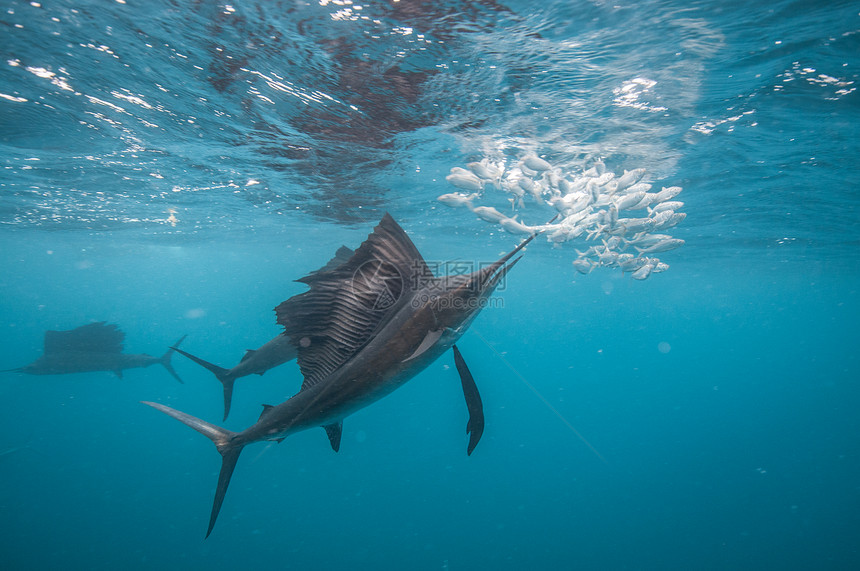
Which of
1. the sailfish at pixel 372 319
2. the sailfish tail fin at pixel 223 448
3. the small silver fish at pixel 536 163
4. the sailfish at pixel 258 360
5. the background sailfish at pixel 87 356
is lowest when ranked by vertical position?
the background sailfish at pixel 87 356

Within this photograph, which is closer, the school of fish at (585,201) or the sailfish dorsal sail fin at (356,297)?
the sailfish dorsal sail fin at (356,297)

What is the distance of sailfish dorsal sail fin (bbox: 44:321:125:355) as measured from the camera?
Answer: 42.4 feet

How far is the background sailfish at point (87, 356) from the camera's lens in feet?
39.8

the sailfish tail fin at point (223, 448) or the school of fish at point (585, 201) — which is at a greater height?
the school of fish at point (585, 201)

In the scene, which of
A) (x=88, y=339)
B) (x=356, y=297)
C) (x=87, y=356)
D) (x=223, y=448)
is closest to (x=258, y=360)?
(x=223, y=448)

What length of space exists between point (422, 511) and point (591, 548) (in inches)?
273

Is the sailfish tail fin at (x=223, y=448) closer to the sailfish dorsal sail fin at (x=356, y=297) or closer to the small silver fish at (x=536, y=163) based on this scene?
the sailfish dorsal sail fin at (x=356, y=297)

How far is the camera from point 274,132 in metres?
8.52

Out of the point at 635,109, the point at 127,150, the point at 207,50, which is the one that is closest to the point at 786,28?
the point at 635,109

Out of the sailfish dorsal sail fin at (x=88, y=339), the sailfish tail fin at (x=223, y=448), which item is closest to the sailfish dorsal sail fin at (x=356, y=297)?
the sailfish tail fin at (x=223, y=448)

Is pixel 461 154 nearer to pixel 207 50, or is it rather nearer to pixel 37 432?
pixel 207 50

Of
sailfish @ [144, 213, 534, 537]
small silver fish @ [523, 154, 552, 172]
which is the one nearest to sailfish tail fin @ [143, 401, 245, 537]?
sailfish @ [144, 213, 534, 537]

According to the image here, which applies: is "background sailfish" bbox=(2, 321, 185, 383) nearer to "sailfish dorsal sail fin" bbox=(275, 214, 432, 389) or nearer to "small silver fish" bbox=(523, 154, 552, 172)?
"sailfish dorsal sail fin" bbox=(275, 214, 432, 389)

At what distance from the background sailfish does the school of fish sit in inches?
442
